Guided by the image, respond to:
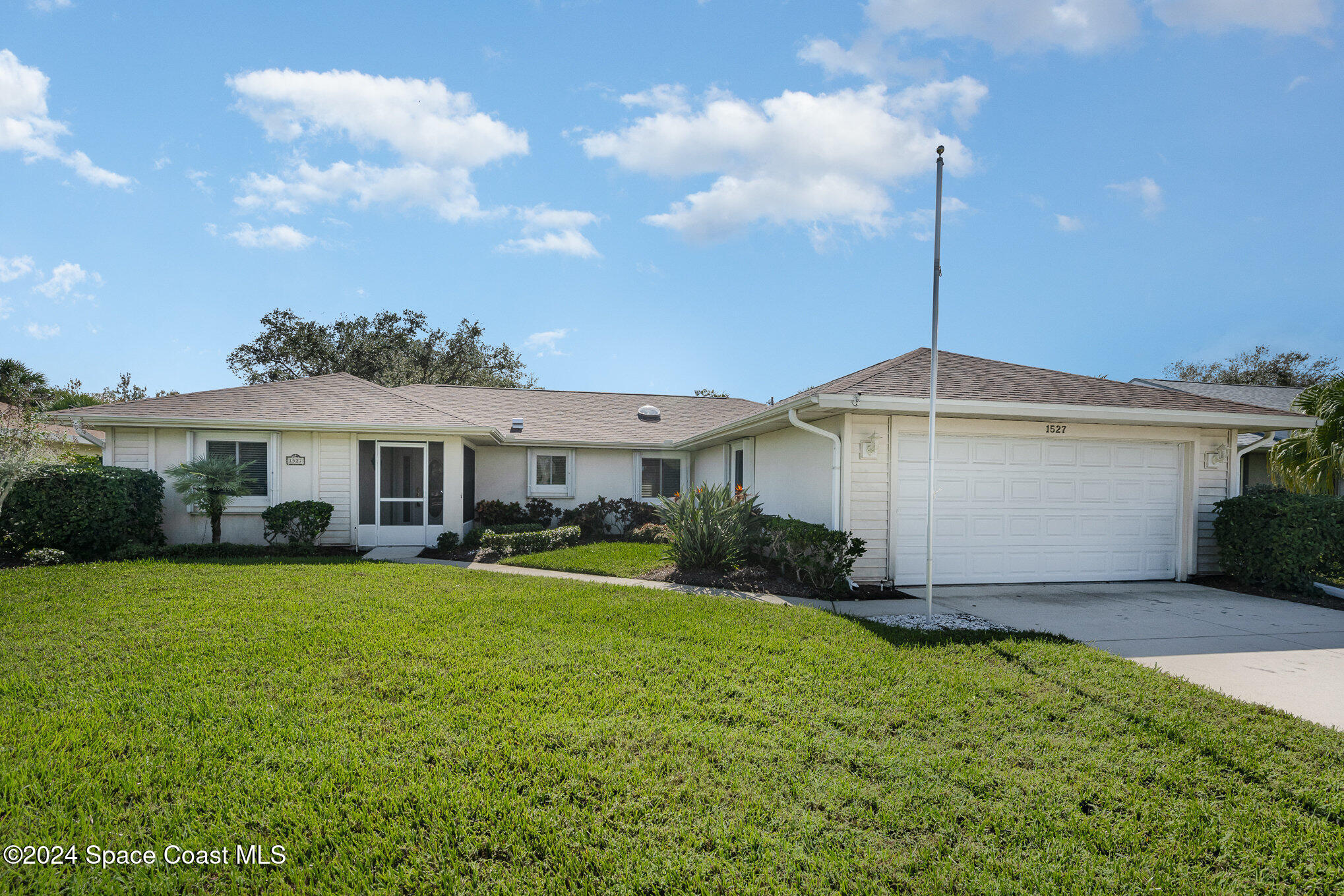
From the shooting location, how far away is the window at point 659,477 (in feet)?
53.4

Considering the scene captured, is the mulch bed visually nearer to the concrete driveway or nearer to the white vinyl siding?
the concrete driveway

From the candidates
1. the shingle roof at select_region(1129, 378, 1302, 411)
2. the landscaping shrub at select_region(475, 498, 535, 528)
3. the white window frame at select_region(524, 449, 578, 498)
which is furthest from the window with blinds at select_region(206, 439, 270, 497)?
the shingle roof at select_region(1129, 378, 1302, 411)

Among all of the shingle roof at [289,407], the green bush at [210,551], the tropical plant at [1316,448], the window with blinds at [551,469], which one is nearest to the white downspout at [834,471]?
the shingle roof at [289,407]

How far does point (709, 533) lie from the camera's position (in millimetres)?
9352

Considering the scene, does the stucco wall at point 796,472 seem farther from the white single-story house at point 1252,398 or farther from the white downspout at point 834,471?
the white single-story house at point 1252,398

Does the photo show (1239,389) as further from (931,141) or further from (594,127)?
(594,127)

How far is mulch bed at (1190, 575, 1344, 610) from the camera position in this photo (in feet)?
26.0

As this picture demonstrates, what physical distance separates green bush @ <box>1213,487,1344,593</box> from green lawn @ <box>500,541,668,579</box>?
8.50 m

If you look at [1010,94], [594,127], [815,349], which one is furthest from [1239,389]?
[594,127]

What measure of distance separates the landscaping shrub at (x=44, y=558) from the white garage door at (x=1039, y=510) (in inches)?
501

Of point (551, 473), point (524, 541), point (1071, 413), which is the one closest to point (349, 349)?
point (551, 473)

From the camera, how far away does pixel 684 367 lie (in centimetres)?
4119

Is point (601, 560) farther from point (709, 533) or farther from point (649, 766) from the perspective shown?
point (649, 766)

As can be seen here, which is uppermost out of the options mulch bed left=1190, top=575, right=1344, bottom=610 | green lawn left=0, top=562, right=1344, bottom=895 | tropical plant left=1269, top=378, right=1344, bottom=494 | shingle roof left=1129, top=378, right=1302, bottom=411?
shingle roof left=1129, top=378, right=1302, bottom=411
